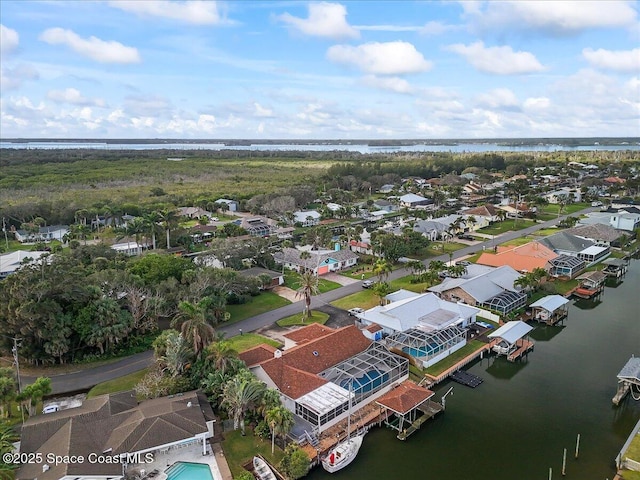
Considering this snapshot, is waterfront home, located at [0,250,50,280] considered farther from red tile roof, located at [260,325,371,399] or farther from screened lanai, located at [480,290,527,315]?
screened lanai, located at [480,290,527,315]

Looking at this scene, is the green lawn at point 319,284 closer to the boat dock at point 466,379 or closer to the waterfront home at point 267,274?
the waterfront home at point 267,274

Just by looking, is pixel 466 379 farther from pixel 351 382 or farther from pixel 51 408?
pixel 51 408

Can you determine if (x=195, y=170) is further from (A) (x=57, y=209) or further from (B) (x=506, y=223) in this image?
(B) (x=506, y=223)

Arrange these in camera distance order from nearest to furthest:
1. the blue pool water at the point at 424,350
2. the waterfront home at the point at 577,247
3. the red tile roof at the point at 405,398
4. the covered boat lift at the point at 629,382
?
1. the red tile roof at the point at 405,398
2. the covered boat lift at the point at 629,382
3. the blue pool water at the point at 424,350
4. the waterfront home at the point at 577,247

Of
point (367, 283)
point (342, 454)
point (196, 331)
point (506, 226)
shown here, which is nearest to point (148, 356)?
point (196, 331)

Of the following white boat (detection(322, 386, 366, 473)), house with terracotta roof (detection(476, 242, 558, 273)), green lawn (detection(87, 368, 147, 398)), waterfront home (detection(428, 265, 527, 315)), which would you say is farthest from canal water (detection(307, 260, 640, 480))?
house with terracotta roof (detection(476, 242, 558, 273))

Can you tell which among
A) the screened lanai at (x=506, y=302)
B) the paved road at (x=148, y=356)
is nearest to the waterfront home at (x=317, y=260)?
the paved road at (x=148, y=356)
